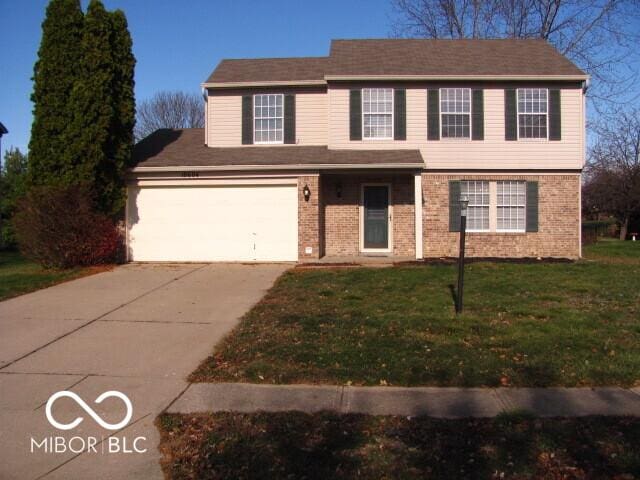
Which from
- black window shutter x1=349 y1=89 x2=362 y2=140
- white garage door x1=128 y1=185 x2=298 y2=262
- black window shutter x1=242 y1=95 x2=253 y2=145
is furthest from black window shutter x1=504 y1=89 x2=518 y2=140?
black window shutter x1=242 y1=95 x2=253 y2=145

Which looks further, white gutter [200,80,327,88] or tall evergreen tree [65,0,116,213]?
white gutter [200,80,327,88]

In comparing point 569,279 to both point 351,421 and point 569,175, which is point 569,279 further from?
point 351,421

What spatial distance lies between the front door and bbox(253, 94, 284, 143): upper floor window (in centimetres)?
314

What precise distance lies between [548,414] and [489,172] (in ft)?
39.3

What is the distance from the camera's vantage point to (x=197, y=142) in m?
17.5

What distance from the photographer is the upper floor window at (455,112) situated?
15.6m

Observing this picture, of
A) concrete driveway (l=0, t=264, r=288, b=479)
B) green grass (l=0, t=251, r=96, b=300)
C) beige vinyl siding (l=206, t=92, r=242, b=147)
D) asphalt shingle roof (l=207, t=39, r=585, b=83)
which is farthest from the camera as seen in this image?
beige vinyl siding (l=206, t=92, r=242, b=147)

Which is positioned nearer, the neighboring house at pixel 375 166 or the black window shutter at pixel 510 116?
the neighboring house at pixel 375 166

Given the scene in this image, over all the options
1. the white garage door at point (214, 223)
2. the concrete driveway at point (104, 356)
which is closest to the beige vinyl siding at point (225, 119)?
the white garage door at point (214, 223)

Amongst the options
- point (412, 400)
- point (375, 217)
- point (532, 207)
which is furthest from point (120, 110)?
point (412, 400)

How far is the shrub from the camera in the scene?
1309 centimetres

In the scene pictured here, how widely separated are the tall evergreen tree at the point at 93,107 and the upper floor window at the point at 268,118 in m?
4.16

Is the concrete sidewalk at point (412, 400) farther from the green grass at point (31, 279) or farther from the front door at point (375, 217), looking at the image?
the front door at point (375, 217)

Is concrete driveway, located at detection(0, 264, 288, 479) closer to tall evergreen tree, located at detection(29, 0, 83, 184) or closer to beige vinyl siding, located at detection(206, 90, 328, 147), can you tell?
tall evergreen tree, located at detection(29, 0, 83, 184)
